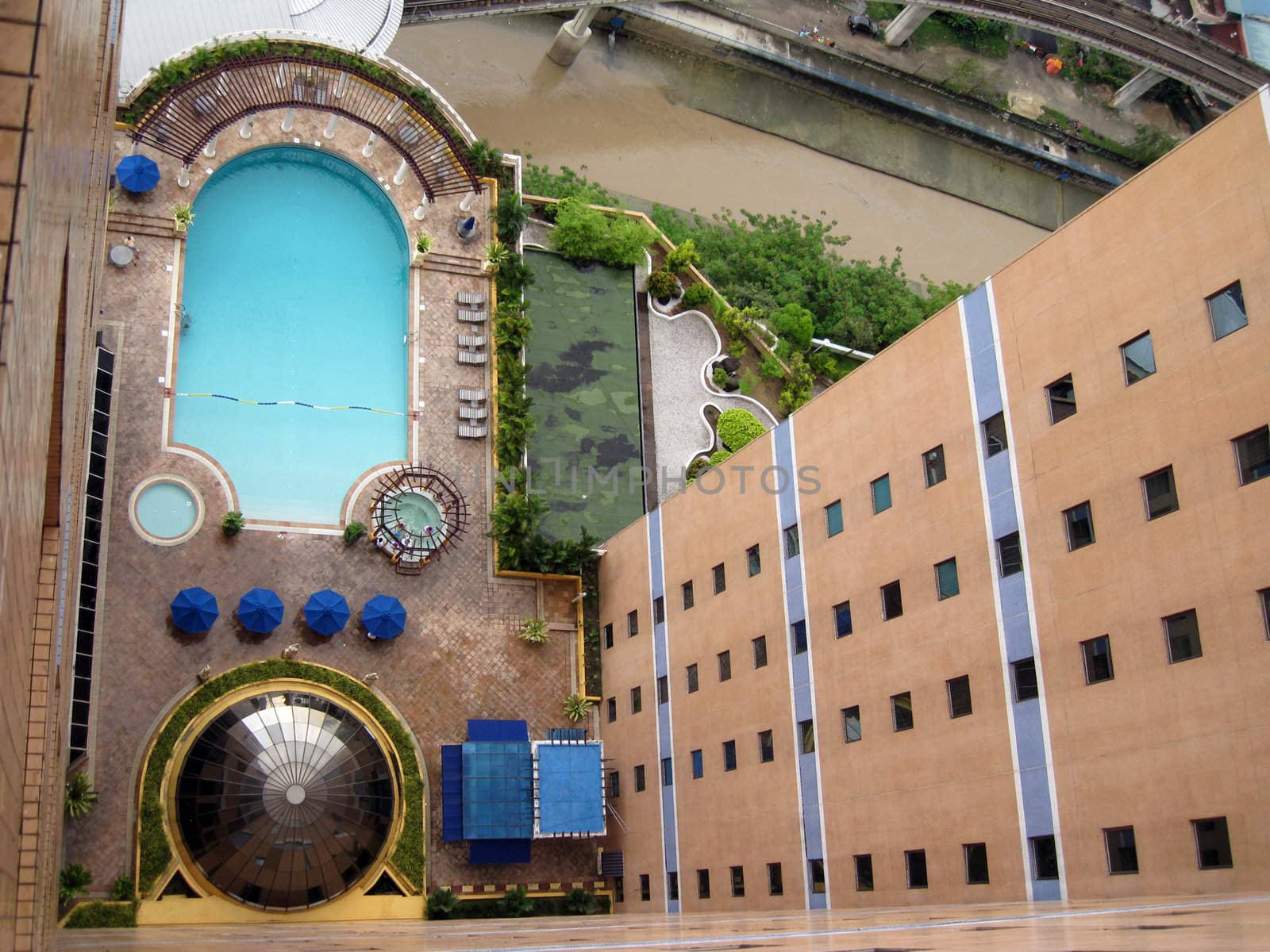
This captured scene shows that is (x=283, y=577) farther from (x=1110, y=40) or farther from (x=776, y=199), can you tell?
(x=1110, y=40)

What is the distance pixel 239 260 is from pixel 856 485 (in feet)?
74.5

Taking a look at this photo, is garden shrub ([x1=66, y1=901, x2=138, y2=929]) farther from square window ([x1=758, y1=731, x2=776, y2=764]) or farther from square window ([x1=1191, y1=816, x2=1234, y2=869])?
square window ([x1=1191, y1=816, x2=1234, y2=869])

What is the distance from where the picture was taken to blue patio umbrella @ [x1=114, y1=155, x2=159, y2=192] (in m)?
41.1

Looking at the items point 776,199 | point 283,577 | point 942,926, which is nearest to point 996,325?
point 942,926

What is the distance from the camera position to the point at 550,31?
6006 centimetres

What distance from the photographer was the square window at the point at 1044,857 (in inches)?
1005

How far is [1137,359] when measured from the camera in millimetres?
25297

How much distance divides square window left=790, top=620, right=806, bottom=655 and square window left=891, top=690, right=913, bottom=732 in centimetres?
384

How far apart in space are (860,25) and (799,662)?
147ft

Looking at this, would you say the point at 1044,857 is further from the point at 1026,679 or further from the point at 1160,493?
the point at 1160,493

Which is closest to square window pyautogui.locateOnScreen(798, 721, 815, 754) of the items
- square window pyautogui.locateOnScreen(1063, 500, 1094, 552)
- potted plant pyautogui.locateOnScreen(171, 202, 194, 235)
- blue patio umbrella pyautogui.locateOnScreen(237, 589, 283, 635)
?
square window pyautogui.locateOnScreen(1063, 500, 1094, 552)

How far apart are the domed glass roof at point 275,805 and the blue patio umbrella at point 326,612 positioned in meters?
2.56

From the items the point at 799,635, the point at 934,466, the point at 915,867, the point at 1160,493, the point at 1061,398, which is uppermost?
the point at 1061,398

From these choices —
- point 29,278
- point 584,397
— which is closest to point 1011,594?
point 584,397
